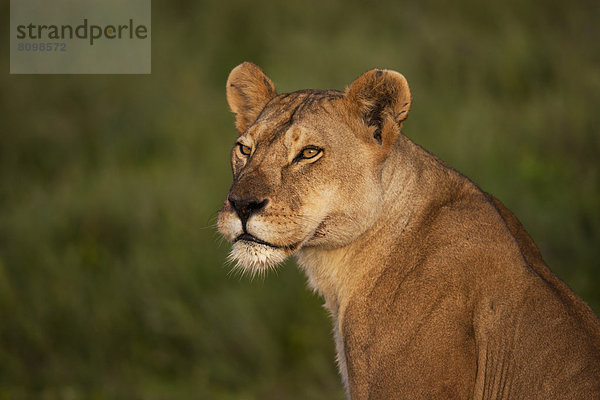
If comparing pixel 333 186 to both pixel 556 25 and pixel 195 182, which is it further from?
pixel 556 25

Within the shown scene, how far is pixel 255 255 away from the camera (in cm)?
439

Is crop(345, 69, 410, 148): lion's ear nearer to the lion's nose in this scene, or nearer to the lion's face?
the lion's face

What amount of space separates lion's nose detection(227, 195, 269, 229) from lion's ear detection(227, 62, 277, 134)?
100 centimetres

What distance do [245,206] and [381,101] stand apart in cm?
91

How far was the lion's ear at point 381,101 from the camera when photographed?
4.57 meters

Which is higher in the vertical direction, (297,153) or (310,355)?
(297,153)

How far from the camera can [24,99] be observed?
1437 centimetres

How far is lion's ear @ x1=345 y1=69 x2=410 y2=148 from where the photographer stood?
4574 mm

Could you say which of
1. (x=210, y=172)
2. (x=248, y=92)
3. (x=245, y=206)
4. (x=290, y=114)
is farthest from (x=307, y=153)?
(x=210, y=172)

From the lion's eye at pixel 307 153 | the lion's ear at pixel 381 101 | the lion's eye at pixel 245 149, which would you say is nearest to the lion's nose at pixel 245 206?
the lion's eye at pixel 307 153

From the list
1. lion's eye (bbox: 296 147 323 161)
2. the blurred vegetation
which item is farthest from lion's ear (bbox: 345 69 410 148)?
the blurred vegetation

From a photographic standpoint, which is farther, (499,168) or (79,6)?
(79,6)

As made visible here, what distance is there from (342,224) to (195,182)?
23.3ft

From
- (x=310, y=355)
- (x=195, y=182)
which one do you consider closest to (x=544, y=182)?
(x=310, y=355)
